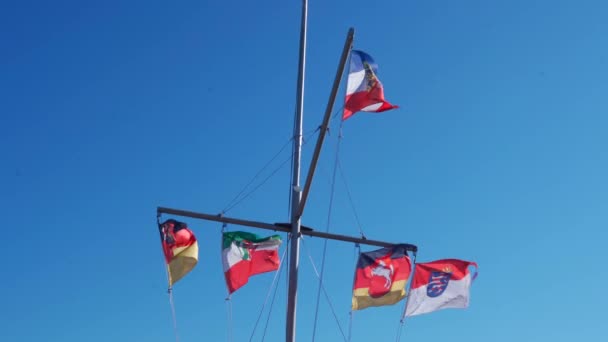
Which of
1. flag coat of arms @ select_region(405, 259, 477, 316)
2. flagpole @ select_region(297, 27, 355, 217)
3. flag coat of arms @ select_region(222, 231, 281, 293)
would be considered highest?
flagpole @ select_region(297, 27, 355, 217)

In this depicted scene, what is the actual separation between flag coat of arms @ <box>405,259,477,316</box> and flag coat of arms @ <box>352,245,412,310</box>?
0.29 meters

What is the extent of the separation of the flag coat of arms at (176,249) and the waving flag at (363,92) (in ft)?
14.5

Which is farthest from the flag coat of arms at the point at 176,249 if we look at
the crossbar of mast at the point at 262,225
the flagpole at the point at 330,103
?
the flagpole at the point at 330,103

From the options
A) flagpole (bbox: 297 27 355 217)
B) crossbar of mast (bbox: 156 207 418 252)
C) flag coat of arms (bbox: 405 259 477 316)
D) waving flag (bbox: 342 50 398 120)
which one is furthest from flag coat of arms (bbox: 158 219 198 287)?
flag coat of arms (bbox: 405 259 477 316)

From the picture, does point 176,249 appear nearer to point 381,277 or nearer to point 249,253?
point 249,253

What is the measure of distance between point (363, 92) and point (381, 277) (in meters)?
4.00

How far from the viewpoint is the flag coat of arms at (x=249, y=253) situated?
1800 cm

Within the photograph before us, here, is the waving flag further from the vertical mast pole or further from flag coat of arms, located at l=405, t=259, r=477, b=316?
flag coat of arms, located at l=405, t=259, r=477, b=316

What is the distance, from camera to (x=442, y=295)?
18047 mm

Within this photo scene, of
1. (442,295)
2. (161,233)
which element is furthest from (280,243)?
(442,295)

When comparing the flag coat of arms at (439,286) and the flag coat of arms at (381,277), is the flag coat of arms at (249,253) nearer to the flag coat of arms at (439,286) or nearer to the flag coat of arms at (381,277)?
the flag coat of arms at (381,277)

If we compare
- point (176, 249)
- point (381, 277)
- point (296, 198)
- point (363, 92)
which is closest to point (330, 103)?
point (363, 92)

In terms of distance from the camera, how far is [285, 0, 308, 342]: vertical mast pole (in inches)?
638

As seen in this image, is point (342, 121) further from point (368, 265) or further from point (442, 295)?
point (442, 295)
